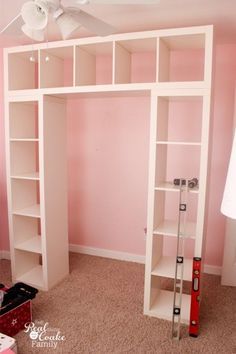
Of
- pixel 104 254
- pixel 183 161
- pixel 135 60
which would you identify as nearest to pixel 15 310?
pixel 104 254

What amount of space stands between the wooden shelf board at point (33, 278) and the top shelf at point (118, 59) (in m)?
1.86

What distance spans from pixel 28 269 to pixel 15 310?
94 centimetres

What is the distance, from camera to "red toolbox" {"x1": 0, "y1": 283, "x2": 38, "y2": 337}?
2176 mm

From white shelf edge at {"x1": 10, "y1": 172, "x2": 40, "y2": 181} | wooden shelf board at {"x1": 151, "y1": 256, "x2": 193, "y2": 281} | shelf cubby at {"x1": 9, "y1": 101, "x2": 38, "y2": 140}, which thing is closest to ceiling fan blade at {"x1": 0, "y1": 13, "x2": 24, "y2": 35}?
shelf cubby at {"x1": 9, "y1": 101, "x2": 38, "y2": 140}

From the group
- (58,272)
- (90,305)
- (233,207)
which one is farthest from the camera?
(58,272)

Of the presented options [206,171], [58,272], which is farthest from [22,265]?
[206,171]

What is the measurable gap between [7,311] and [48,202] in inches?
38.9

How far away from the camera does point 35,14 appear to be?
59.8 inches

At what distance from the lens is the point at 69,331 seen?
2.29 metres

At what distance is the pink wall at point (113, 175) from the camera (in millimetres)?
3191

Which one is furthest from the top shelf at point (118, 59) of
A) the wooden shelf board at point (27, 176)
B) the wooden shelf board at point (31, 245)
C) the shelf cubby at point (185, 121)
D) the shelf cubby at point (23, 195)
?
the wooden shelf board at point (31, 245)

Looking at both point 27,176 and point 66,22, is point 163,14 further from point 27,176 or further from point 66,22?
point 27,176

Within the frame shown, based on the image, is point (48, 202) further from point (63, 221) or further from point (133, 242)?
point (133, 242)

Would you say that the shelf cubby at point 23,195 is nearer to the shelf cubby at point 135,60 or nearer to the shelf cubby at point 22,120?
the shelf cubby at point 22,120
